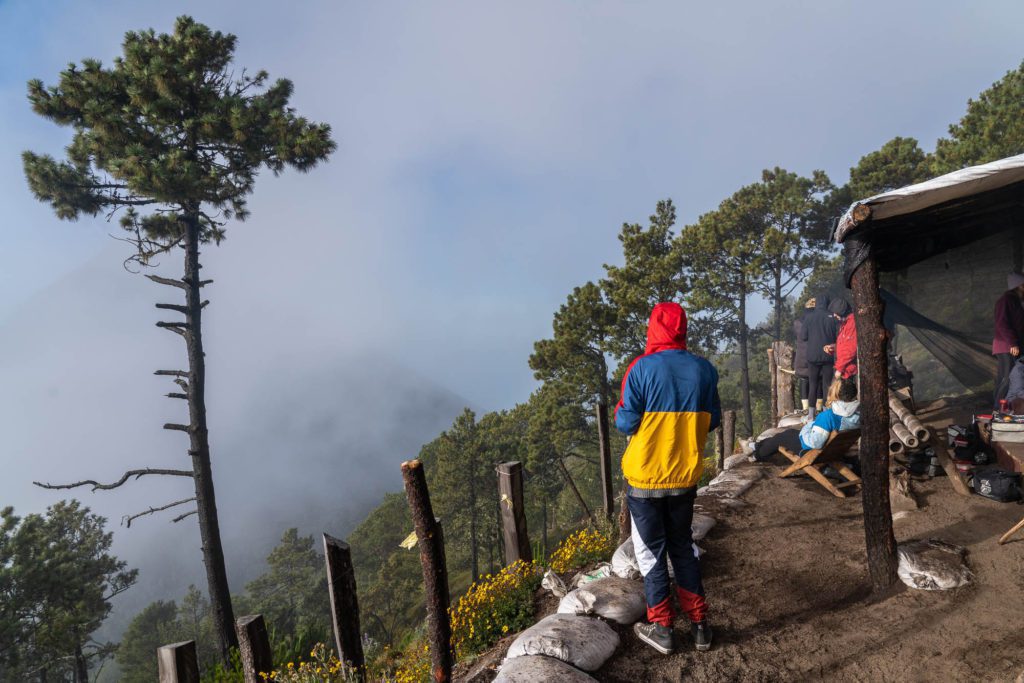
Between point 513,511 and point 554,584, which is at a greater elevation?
point 513,511

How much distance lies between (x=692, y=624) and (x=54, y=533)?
3543 centimetres

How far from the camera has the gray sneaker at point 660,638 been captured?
326 centimetres

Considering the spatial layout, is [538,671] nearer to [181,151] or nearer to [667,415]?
[667,415]

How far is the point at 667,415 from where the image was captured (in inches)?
122

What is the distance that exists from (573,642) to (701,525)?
2.38m

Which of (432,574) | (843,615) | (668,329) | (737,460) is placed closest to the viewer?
(668,329)

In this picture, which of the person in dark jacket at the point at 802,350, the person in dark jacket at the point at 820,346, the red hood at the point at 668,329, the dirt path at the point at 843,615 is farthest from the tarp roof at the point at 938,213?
the dirt path at the point at 843,615

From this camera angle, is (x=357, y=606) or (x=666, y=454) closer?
(x=666, y=454)

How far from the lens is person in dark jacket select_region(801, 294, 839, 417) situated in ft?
27.6

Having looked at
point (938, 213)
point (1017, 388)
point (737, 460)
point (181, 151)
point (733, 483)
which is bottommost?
point (737, 460)

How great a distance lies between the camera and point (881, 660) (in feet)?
10.1

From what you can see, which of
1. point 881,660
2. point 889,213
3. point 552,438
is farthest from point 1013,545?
point 552,438

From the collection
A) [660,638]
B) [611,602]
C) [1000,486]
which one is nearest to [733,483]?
[1000,486]

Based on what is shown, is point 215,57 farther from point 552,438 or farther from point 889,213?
point 552,438
